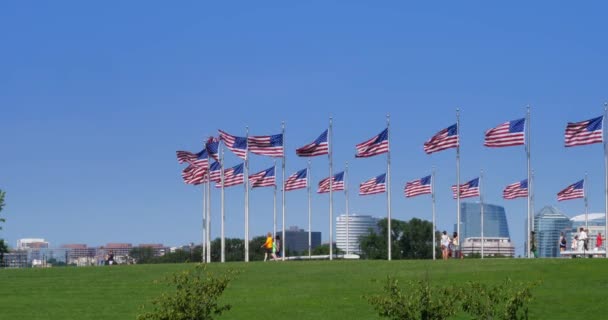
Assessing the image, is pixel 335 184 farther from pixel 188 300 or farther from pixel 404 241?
pixel 404 241

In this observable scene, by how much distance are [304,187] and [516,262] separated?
26772 mm

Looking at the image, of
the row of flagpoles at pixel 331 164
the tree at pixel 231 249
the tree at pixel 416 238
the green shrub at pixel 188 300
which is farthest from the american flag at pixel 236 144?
the tree at pixel 416 238

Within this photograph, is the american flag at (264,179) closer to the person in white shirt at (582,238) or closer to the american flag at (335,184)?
the american flag at (335,184)

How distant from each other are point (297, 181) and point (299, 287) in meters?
32.2

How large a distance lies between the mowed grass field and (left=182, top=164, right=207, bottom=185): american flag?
16395mm

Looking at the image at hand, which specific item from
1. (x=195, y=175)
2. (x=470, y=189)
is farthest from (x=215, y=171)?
(x=470, y=189)

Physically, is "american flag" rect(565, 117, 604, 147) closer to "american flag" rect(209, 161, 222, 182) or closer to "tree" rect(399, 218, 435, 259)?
"american flag" rect(209, 161, 222, 182)

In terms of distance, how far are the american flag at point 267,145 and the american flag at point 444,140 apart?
8.55 metres

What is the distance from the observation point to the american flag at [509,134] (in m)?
58.7

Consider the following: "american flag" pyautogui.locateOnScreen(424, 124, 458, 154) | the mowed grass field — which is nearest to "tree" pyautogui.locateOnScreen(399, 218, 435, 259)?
"american flag" pyautogui.locateOnScreen(424, 124, 458, 154)

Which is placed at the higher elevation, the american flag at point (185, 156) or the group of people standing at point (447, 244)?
the american flag at point (185, 156)

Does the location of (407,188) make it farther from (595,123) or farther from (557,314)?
(557,314)

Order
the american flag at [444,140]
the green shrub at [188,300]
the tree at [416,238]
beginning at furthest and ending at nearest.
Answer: the tree at [416,238], the american flag at [444,140], the green shrub at [188,300]

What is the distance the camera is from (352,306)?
36.1 meters
